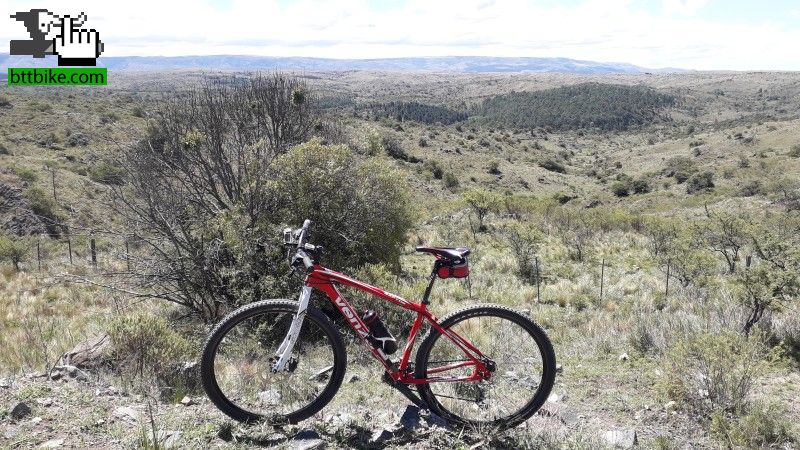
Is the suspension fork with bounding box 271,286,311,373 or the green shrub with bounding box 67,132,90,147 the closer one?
the suspension fork with bounding box 271,286,311,373

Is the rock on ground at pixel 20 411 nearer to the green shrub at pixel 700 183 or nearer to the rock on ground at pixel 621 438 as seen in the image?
the rock on ground at pixel 621 438

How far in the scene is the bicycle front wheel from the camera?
12.1 feet

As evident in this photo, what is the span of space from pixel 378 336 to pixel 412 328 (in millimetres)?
256

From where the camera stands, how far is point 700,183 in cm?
4725

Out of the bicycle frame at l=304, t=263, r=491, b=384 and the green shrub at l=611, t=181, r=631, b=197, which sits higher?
the bicycle frame at l=304, t=263, r=491, b=384

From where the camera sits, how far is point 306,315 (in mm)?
3725

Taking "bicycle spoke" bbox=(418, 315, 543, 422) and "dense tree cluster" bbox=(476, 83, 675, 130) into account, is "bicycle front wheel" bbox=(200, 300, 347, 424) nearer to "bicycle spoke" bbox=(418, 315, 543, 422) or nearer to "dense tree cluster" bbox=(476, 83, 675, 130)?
"bicycle spoke" bbox=(418, 315, 543, 422)

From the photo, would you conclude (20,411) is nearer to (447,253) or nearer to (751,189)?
(447,253)

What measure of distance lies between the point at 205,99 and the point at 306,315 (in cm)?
1297

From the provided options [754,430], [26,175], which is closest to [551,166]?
[26,175]

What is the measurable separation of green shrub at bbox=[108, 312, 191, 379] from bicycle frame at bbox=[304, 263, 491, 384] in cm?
214

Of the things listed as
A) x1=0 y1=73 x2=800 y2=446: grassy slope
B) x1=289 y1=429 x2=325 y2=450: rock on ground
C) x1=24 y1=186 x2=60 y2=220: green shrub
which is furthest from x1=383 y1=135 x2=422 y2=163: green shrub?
x1=289 y1=429 x2=325 y2=450: rock on ground

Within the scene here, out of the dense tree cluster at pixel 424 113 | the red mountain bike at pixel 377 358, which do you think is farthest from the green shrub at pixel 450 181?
the dense tree cluster at pixel 424 113

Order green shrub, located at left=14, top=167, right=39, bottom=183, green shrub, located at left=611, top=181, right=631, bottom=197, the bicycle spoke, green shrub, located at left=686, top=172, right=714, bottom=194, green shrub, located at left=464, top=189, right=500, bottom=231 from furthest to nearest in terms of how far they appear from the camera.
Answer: green shrub, located at left=611, top=181, right=631, bottom=197 → green shrub, located at left=686, top=172, right=714, bottom=194 → green shrub, located at left=14, top=167, right=39, bottom=183 → green shrub, located at left=464, top=189, right=500, bottom=231 → the bicycle spoke
